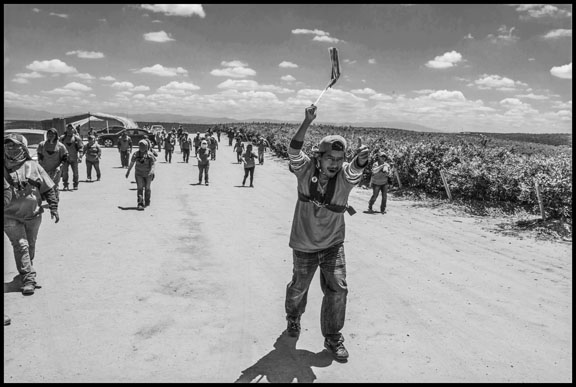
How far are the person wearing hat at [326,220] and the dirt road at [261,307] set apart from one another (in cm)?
43

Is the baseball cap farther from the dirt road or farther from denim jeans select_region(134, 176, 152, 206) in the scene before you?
denim jeans select_region(134, 176, 152, 206)

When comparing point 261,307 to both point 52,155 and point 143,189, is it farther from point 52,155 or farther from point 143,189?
point 52,155

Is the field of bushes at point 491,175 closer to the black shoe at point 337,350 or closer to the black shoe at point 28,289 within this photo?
the black shoe at point 337,350

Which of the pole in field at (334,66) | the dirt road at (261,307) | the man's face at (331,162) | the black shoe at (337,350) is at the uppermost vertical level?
the pole in field at (334,66)

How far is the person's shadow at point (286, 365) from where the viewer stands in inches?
156

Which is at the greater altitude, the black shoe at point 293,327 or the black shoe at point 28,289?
the black shoe at point 293,327

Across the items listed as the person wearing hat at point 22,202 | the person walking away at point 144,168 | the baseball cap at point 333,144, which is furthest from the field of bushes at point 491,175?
the person wearing hat at point 22,202

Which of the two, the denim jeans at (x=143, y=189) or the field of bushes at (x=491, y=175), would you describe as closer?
the field of bushes at (x=491, y=175)

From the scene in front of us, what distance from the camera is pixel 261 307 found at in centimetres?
555

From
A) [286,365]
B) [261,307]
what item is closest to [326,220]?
[286,365]

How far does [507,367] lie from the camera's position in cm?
425

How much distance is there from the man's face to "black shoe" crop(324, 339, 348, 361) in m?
1.59

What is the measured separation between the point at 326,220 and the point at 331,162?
0.54 metres

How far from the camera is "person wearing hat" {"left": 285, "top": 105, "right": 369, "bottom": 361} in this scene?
4.23m
